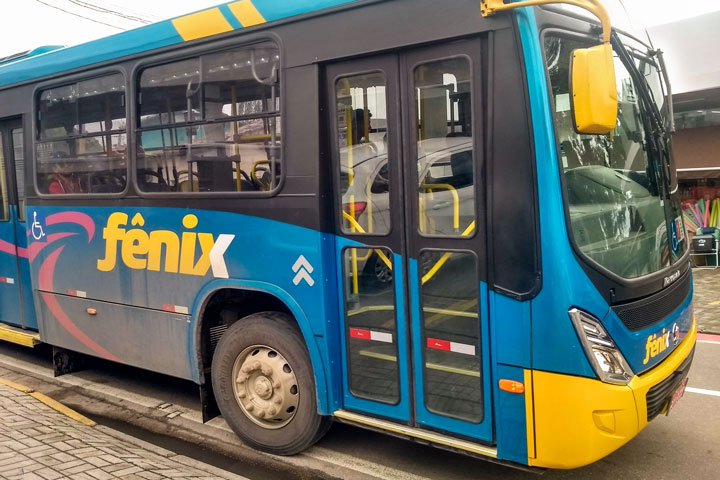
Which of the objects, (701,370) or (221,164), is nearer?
(221,164)

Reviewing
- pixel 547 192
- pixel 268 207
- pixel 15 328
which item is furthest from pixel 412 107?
pixel 15 328

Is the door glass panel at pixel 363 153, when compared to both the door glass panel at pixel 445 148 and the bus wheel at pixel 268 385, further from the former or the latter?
the bus wheel at pixel 268 385

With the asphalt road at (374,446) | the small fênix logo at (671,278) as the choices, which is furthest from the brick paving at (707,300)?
the small fênix logo at (671,278)

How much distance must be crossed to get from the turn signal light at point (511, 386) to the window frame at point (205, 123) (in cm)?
191

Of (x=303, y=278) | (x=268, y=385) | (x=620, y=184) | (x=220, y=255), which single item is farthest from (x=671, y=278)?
(x=220, y=255)

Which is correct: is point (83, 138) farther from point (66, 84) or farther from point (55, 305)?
point (55, 305)

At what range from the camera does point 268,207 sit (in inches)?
169

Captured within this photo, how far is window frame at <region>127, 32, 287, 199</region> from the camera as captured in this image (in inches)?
165

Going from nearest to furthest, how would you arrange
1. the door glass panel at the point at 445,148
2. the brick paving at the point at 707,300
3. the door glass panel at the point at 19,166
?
the door glass panel at the point at 445,148 → the door glass panel at the point at 19,166 → the brick paving at the point at 707,300

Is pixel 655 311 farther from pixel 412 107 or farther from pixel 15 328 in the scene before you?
pixel 15 328

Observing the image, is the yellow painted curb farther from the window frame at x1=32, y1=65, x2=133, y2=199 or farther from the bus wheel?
the window frame at x1=32, y1=65, x2=133, y2=199

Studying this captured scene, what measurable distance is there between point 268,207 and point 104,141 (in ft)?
6.84

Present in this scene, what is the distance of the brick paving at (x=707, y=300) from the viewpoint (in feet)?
26.6

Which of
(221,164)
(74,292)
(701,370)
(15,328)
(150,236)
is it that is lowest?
(701,370)
